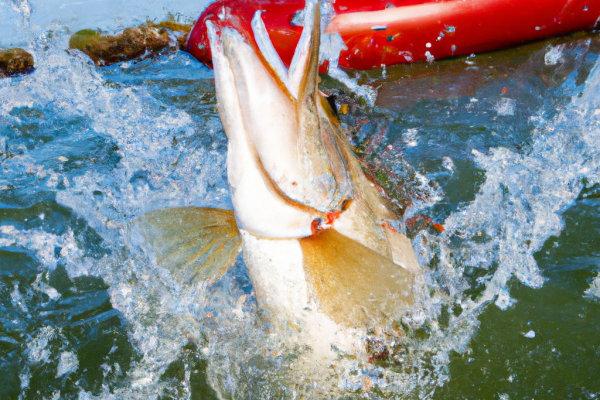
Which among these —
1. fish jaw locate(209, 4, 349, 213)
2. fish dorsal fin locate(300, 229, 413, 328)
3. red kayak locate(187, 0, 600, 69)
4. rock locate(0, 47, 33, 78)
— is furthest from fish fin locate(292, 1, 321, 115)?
rock locate(0, 47, 33, 78)

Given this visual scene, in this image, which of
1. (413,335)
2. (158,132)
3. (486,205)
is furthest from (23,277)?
(486,205)

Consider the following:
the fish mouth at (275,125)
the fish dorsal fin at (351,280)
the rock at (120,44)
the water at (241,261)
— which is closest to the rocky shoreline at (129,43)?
the rock at (120,44)

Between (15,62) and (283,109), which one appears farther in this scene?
(15,62)

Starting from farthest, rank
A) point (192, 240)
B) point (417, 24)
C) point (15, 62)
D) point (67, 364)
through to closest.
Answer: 1. point (15, 62)
2. point (417, 24)
3. point (67, 364)
4. point (192, 240)

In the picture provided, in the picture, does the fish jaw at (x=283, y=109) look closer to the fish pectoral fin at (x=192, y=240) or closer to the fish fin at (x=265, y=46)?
the fish fin at (x=265, y=46)

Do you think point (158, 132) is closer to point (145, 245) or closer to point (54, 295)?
point (145, 245)

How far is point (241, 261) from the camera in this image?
7.14ft

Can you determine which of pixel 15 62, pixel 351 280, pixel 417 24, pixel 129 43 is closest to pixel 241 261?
pixel 351 280

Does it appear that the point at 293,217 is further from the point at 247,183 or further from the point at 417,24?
the point at 417,24

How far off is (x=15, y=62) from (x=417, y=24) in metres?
2.80

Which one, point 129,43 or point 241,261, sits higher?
point 129,43

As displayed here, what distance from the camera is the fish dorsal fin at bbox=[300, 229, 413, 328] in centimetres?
183

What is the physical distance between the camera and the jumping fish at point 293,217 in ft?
5.08

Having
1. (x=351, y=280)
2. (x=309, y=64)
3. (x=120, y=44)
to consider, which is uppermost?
(x=309, y=64)
